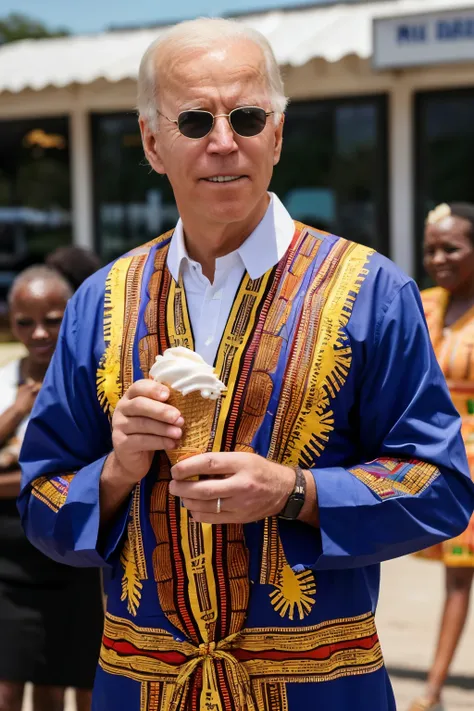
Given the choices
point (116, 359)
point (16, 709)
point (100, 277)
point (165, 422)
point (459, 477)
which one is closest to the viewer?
point (165, 422)

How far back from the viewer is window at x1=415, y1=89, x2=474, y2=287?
29.5 ft

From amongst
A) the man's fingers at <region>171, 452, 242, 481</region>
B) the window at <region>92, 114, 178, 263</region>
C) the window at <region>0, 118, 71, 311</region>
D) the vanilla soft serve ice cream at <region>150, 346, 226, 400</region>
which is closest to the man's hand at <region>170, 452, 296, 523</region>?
the man's fingers at <region>171, 452, 242, 481</region>

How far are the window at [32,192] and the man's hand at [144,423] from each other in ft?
30.4

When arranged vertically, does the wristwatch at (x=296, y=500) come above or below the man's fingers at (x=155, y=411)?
below

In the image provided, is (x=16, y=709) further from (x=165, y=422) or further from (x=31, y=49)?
(x=31, y=49)

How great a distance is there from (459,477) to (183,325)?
1.94ft

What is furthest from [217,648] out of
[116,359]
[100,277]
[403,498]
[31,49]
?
[31,49]

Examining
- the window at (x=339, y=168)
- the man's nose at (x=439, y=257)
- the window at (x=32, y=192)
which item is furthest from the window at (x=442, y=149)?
the man's nose at (x=439, y=257)

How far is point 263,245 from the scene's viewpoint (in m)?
1.97

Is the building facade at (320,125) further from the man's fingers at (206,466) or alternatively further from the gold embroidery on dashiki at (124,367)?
the man's fingers at (206,466)

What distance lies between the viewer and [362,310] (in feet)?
6.14

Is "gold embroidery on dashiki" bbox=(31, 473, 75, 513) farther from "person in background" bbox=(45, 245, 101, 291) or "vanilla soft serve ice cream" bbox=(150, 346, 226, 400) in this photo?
"person in background" bbox=(45, 245, 101, 291)

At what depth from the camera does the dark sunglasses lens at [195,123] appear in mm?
1821

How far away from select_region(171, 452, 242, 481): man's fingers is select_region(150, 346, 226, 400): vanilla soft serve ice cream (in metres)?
0.12
